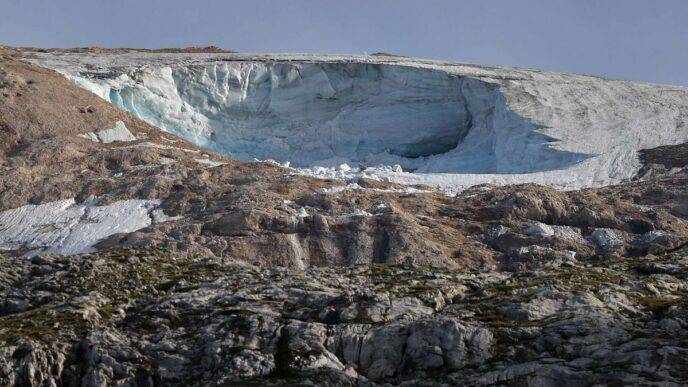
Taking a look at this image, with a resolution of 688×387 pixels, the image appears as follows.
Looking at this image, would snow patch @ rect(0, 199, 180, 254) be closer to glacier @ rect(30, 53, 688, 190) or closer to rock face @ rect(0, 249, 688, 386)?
rock face @ rect(0, 249, 688, 386)

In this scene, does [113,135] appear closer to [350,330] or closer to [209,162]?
[209,162]

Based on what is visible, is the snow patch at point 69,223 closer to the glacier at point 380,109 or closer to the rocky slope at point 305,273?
the rocky slope at point 305,273

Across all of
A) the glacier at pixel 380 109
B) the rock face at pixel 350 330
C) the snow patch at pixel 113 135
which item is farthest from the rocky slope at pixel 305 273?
the glacier at pixel 380 109

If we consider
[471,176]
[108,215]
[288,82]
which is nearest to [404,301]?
[108,215]

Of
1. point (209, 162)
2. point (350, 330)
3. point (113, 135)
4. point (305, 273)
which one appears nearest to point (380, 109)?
point (209, 162)

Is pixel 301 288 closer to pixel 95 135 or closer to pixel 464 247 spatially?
pixel 464 247
